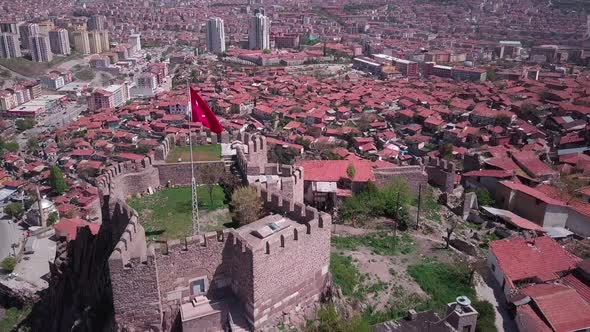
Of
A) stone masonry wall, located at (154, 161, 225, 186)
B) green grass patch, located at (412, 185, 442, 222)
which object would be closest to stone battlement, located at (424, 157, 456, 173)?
green grass patch, located at (412, 185, 442, 222)

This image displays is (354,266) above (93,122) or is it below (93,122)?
above

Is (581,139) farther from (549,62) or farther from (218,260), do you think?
(549,62)

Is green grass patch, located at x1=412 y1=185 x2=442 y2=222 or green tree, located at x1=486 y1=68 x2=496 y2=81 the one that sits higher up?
green grass patch, located at x1=412 y1=185 x2=442 y2=222

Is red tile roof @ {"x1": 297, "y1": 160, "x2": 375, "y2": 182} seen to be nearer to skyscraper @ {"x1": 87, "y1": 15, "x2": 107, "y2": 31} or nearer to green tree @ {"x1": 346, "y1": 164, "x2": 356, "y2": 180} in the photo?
green tree @ {"x1": 346, "y1": 164, "x2": 356, "y2": 180}

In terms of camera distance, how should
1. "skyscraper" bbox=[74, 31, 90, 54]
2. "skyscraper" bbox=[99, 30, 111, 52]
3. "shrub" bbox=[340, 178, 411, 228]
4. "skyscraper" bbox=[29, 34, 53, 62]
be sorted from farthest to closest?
"skyscraper" bbox=[99, 30, 111, 52], "skyscraper" bbox=[74, 31, 90, 54], "skyscraper" bbox=[29, 34, 53, 62], "shrub" bbox=[340, 178, 411, 228]

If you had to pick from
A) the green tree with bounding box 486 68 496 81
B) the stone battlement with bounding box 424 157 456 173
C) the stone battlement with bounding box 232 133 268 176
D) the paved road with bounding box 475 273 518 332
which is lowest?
the green tree with bounding box 486 68 496 81

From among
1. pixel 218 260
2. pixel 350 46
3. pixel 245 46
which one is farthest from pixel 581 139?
pixel 245 46
